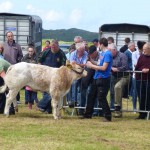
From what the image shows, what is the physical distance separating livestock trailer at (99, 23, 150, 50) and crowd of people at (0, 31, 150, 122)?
10672 millimetres

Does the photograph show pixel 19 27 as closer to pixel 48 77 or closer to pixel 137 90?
pixel 137 90

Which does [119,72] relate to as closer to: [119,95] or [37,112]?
[119,95]

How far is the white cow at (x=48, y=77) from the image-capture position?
17.0 meters

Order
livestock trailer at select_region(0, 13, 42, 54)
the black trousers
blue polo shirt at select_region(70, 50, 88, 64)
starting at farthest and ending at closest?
1. livestock trailer at select_region(0, 13, 42, 54)
2. blue polo shirt at select_region(70, 50, 88, 64)
3. the black trousers

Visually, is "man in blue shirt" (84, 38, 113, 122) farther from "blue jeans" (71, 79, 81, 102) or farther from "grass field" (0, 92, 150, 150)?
"blue jeans" (71, 79, 81, 102)

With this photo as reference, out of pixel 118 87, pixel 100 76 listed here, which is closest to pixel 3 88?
pixel 100 76

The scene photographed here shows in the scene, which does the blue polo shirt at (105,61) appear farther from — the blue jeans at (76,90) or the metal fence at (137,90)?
the blue jeans at (76,90)

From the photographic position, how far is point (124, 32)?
31.1m

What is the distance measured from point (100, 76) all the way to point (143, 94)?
1.84 meters

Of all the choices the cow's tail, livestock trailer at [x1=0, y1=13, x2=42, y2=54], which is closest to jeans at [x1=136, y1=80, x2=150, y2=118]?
the cow's tail

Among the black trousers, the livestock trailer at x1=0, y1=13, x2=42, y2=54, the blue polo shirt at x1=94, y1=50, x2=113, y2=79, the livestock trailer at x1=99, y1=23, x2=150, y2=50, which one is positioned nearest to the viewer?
the blue polo shirt at x1=94, y1=50, x2=113, y2=79

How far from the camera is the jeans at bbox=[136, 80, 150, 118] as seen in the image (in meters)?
18.0

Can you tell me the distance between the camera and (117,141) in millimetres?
13516

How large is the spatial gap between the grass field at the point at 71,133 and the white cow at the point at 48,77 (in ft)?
2.26
